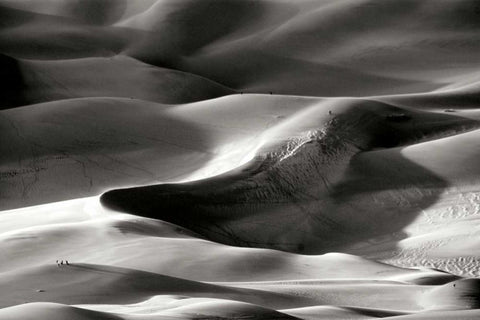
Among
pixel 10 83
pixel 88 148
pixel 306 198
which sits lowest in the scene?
pixel 306 198

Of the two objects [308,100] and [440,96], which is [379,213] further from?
[440,96]

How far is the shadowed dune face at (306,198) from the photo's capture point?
917 inches

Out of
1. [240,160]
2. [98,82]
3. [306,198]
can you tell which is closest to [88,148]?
[240,160]

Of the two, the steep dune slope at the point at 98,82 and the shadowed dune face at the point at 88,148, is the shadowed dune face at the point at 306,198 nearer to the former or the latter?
the shadowed dune face at the point at 88,148

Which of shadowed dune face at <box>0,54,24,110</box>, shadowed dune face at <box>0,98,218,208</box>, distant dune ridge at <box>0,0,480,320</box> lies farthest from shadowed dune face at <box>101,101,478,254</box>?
shadowed dune face at <box>0,54,24,110</box>

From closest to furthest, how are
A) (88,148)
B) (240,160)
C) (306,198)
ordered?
(306,198), (240,160), (88,148)

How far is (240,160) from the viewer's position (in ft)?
86.2

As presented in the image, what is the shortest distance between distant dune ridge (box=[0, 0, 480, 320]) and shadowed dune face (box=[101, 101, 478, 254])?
42 mm

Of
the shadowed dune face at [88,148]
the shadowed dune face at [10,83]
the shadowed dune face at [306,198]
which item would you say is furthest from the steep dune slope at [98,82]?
the shadowed dune face at [306,198]

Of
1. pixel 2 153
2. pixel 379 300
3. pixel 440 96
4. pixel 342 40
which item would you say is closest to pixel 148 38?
pixel 342 40

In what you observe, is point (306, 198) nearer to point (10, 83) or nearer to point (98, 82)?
point (10, 83)

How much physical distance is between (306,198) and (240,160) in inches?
82.1

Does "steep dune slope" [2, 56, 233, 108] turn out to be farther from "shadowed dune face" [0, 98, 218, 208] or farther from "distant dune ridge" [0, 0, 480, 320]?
"shadowed dune face" [0, 98, 218, 208]

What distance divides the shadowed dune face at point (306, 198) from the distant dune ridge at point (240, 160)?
0.04 metres
